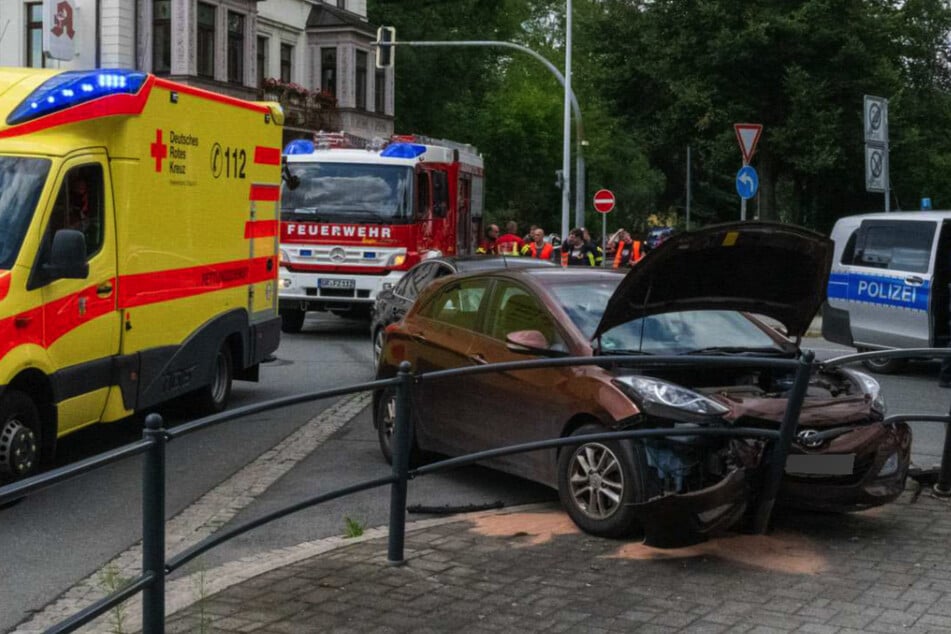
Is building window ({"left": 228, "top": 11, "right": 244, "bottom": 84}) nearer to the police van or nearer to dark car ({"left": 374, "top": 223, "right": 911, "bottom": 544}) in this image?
the police van

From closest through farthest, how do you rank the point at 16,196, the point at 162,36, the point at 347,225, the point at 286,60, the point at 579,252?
1. the point at 16,196
2. the point at 347,225
3. the point at 579,252
4. the point at 162,36
5. the point at 286,60

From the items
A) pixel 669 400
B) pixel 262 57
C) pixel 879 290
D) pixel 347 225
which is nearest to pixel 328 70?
pixel 262 57

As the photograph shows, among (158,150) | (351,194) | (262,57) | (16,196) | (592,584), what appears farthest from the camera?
(262,57)

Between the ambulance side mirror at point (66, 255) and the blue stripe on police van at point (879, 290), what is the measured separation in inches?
347

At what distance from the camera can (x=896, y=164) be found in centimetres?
3534

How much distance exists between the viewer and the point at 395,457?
6207 millimetres

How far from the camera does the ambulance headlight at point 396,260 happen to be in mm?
19656

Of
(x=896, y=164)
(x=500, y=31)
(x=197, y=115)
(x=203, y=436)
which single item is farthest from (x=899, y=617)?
(x=500, y=31)

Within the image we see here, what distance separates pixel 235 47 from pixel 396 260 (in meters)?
24.6

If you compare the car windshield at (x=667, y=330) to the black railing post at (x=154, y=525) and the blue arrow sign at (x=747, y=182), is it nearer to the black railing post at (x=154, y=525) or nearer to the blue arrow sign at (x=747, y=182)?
the black railing post at (x=154, y=525)

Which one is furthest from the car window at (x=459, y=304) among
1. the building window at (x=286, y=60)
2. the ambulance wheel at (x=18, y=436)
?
the building window at (x=286, y=60)

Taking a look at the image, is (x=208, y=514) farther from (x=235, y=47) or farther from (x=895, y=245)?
(x=235, y=47)

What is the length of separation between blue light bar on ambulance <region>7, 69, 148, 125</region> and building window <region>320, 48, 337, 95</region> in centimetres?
3917

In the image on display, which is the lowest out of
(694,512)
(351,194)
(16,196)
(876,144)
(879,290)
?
(694,512)
